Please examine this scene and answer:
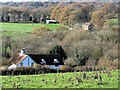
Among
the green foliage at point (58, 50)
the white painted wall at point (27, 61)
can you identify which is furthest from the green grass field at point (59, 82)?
the green foliage at point (58, 50)

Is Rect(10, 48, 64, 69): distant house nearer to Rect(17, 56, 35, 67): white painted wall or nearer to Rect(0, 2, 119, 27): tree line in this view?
Rect(17, 56, 35, 67): white painted wall

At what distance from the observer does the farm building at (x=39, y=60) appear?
5.28 m

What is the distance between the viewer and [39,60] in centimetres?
561

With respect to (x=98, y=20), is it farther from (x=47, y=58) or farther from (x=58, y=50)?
(x=47, y=58)

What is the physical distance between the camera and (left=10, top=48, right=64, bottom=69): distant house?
5.27 meters

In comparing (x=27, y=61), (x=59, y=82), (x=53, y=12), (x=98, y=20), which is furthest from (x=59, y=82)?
(x=98, y=20)

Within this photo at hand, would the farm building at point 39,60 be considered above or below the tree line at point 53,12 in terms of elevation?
below

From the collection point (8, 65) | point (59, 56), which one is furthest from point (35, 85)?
point (59, 56)

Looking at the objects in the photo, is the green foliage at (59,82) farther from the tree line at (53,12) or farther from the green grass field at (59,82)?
the tree line at (53,12)

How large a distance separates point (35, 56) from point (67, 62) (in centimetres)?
76

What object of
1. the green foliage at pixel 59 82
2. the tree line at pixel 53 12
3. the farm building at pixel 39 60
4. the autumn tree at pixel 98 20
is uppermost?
the tree line at pixel 53 12

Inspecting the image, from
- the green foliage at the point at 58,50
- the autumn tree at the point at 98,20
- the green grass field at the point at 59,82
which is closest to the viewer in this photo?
the green grass field at the point at 59,82

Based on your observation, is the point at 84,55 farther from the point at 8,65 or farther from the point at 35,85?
the point at 35,85

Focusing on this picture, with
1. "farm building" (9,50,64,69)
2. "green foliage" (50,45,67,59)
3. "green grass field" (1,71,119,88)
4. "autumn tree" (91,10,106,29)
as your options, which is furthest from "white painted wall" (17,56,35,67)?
"autumn tree" (91,10,106,29)
